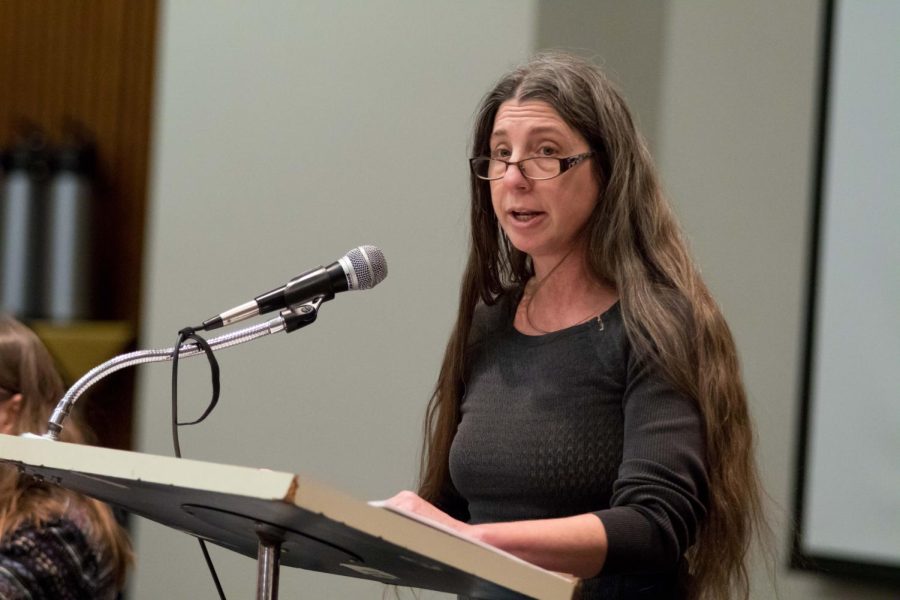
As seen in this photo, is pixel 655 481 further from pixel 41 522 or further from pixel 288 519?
pixel 41 522

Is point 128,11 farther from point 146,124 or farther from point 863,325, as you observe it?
point 863,325

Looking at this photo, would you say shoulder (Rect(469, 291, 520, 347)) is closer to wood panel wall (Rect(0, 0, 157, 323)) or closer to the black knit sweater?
the black knit sweater

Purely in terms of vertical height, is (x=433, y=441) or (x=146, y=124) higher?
(x=146, y=124)

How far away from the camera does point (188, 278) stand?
2986mm

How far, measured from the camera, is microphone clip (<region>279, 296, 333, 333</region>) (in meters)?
1.32

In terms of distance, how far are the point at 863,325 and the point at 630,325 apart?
1.24 m

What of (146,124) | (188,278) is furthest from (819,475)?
(146,124)

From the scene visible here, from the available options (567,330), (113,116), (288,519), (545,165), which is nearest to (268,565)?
(288,519)

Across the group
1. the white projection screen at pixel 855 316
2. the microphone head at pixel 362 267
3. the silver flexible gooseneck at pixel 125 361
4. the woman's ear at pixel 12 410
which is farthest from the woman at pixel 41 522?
the white projection screen at pixel 855 316

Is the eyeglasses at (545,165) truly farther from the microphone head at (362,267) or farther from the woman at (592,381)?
the microphone head at (362,267)

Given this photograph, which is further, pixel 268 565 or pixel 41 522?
pixel 41 522

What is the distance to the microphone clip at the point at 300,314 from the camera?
132 centimetres

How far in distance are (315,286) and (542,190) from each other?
0.37m

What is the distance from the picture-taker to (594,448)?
1442 mm
